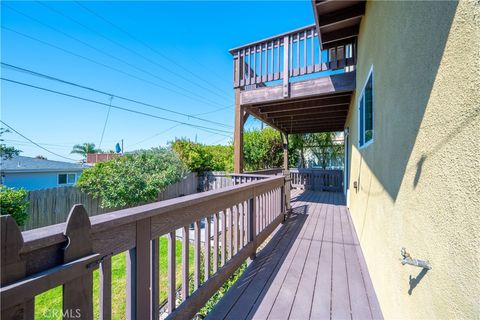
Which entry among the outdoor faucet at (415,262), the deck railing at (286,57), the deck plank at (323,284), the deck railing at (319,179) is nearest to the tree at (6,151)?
the deck railing at (286,57)

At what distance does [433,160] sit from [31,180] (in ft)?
64.5

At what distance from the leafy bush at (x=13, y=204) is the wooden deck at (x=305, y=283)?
5.80 m

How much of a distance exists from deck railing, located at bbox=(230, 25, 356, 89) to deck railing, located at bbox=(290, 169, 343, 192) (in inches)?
205

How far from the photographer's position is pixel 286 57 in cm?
520

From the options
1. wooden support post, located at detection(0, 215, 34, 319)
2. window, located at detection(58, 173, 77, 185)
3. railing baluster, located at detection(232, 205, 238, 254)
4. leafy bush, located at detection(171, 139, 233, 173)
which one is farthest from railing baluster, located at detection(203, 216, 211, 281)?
window, located at detection(58, 173, 77, 185)

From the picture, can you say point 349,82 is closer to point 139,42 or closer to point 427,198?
point 427,198

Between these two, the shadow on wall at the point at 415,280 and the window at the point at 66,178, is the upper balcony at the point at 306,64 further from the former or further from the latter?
the window at the point at 66,178

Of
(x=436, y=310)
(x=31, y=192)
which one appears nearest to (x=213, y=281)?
(x=436, y=310)

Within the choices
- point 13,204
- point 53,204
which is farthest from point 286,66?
point 53,204

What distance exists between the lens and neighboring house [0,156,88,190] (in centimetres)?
1329

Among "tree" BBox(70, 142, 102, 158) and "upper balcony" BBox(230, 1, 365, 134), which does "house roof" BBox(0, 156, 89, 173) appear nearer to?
"upper balcony" BBox(230, 1, 365, 134)

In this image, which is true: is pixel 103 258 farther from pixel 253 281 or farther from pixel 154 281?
pixel 253 281

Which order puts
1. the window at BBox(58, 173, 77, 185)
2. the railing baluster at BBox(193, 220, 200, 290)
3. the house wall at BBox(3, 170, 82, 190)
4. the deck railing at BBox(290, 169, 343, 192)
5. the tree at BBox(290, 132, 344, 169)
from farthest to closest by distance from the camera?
1. the window at BBox(58, 173, 77, 185)
2. the tree at BBox(290, 132, 344, 169)
3. the house wall at BBox(3, 170, 82, 190)
4. the deck railing at BBox(290, 169, 343, 192)
5. the railing baluster at BBox(193, 220, 200, 290)

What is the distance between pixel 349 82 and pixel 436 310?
4736 mm
